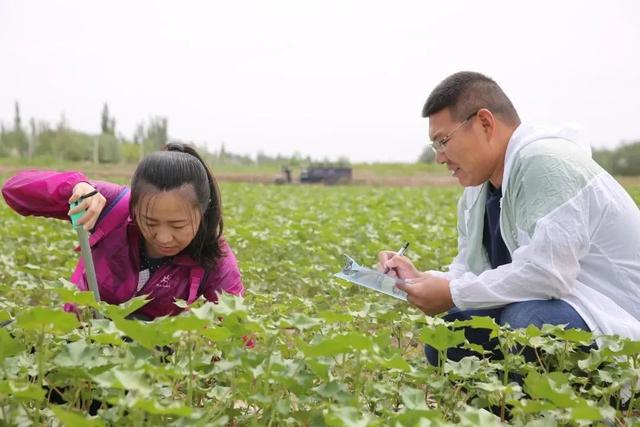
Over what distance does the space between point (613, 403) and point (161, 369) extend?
1455 mm

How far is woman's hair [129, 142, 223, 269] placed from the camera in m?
2.55

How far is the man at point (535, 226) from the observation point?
2.37 meters

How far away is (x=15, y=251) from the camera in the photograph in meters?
5.56

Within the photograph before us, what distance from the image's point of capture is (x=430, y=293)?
2576 millimetres

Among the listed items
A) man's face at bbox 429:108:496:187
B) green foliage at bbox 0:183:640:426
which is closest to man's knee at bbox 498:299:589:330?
green foliage at bbox 0:183:640:426

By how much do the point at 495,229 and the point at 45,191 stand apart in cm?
171

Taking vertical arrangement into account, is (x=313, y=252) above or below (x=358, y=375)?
below

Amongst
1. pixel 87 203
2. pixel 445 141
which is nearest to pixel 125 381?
pixel 87 203

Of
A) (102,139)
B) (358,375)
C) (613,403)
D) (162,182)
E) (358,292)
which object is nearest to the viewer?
(358,375)

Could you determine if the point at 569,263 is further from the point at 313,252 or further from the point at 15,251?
the point at 15,251

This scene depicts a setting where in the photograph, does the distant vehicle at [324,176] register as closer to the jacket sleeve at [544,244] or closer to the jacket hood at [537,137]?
the jacket hood at [537,137]

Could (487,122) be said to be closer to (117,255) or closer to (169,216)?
(169,216)

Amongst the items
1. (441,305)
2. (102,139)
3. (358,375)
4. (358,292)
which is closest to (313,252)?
(358,292)

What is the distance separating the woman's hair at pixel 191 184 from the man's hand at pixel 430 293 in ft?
2.46
